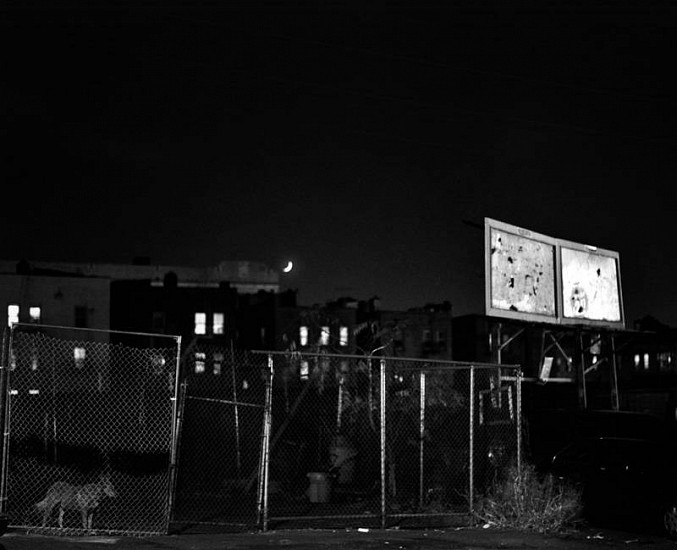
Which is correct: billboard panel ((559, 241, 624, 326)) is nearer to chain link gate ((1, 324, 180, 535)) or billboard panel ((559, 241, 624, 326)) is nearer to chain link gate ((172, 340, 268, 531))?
chain link gate ((172, 340, 268, 531))

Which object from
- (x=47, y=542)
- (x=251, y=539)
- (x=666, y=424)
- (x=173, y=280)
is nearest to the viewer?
(x=47, y=542)

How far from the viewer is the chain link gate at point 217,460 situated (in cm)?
1428

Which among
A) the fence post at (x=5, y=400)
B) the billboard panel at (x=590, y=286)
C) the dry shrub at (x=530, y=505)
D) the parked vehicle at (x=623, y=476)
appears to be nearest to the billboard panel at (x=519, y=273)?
the billboard panel at (x=590, y=286)

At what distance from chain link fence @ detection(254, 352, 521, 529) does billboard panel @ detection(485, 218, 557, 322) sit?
100 inches

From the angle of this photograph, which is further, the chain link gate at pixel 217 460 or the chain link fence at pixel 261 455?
the chain link gate at pixel 217 460

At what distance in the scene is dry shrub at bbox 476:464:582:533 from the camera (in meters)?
13.9

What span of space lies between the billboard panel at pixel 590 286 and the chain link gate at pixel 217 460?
27.2 ft

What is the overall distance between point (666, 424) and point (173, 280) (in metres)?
49.4

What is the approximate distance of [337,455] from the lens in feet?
61.3

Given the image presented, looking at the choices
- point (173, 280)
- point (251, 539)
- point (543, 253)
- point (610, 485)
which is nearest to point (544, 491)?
point (610, 485)

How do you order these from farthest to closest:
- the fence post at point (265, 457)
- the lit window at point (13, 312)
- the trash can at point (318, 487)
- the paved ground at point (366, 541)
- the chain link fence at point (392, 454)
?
1. the lit window at point (13, 312)
2. the trash can at point (318, 487)
3. the chain link fence at point (392, 454)
4. the fence post at point (265, 457)
5. the paved ground at point (366, 541)

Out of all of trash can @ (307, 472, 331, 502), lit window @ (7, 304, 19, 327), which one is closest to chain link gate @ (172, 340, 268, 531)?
trash can @ (307, 472, 331, 502)

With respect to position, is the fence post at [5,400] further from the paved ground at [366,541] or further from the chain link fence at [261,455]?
the paved ground at [366,541]

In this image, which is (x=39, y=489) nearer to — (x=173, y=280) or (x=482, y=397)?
(x=482, y=397)
